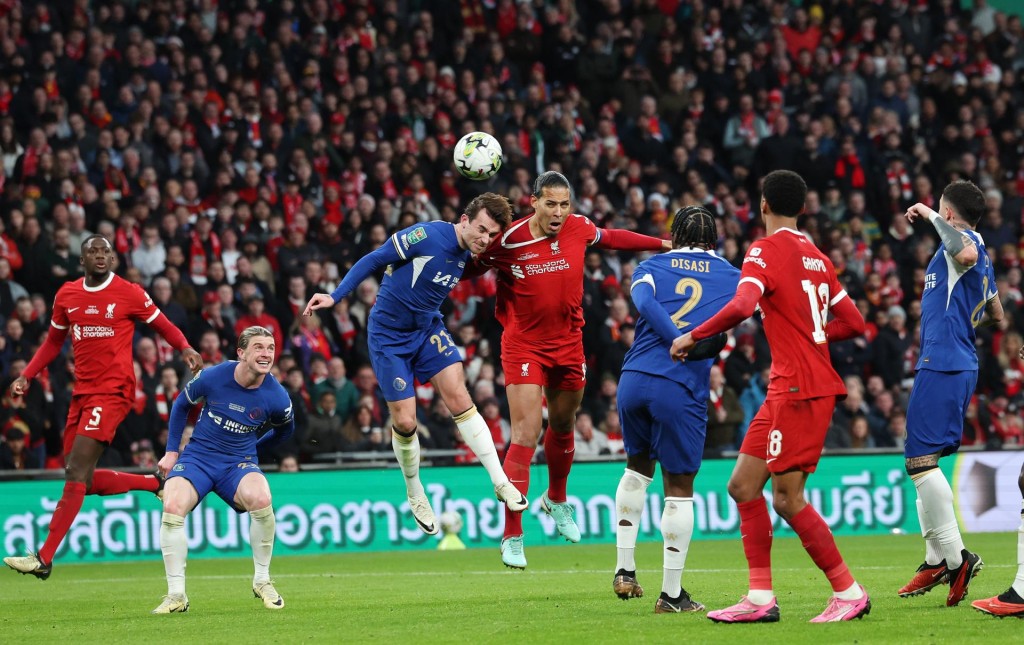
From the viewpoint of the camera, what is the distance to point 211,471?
1130 centimetres

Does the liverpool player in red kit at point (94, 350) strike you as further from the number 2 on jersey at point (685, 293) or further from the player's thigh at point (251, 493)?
the number 2 on jersey at point (685, 293)

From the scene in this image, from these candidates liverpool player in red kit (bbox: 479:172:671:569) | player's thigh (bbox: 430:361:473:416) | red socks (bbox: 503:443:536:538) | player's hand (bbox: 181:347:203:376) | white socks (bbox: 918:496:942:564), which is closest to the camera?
white socks (bbox: 918:496:942:564)

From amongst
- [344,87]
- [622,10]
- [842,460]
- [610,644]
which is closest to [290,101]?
[344,87]

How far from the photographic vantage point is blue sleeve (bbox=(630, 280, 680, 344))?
9.45 meters

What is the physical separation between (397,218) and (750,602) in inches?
528

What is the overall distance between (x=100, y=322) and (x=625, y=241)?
5.28 metres

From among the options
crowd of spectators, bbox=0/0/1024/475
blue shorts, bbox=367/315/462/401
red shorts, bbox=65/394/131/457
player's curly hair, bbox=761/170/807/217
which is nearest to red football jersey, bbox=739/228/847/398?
player's curly hair, bbox=761/170/807/217

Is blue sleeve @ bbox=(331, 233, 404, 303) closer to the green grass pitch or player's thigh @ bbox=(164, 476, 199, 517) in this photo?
player's thigh @ bbox=(164, 476, 199, 517)

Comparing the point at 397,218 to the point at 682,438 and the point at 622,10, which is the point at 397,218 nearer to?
the point at 622,10

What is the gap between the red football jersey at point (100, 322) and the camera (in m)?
13.8

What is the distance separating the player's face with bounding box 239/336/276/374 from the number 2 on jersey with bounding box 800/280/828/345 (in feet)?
14.8

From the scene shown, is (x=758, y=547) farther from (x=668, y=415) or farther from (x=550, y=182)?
(x=550, y=182)

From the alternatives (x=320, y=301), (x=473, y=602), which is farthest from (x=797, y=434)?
(x=320, y=301)

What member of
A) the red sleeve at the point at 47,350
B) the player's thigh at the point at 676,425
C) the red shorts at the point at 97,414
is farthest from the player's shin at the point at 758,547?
the red sleeve at the point at 47,350
